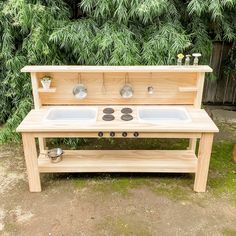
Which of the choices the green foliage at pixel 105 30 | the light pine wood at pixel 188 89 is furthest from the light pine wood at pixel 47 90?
the light pine wood at pixel 188 89

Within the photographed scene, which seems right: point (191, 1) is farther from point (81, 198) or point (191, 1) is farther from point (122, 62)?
point (81, 198)

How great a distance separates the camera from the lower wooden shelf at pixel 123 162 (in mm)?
2494

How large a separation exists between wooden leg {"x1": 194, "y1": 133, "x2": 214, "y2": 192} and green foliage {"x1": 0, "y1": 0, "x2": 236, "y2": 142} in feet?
3.44

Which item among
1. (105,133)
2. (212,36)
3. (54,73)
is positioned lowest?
(105,133)

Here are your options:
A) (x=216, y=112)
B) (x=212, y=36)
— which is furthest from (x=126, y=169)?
(x=216, y=112)

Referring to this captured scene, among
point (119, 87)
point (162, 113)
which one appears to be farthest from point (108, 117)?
point (162, 113)

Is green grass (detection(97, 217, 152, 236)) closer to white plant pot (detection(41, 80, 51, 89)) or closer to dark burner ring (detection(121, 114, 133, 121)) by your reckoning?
dark burner ring (detection(121, 114, 133, 121))

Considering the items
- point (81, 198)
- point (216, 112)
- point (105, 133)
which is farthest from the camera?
point (216, 112)

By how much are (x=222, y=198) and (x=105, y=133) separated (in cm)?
127

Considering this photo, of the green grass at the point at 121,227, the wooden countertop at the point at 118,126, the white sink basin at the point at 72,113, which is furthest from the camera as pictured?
the white sink basin at the point at 72,113

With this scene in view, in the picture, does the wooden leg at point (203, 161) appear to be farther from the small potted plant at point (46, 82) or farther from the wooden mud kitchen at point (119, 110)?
the small potted plant at point (46, 82)

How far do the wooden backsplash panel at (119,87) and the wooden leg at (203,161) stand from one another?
1.88ft

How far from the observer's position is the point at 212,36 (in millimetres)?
3445

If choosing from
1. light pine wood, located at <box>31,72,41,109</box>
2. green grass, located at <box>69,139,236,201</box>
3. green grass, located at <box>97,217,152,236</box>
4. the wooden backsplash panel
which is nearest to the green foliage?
the wooden backsplash panel
